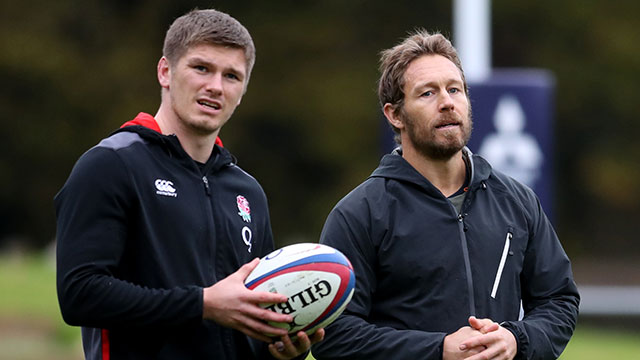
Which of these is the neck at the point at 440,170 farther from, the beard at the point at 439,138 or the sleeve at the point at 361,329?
the sleeve at the point at 361,329

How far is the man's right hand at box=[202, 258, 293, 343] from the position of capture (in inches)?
150

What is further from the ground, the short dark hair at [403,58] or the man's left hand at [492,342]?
the short dark hair at [403,58]

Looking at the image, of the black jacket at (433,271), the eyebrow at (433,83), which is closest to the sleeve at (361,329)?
the black jacket at (433,271)

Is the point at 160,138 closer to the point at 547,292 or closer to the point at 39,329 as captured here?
the point at 547,292

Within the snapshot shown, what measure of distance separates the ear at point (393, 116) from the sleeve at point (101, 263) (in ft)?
3.69

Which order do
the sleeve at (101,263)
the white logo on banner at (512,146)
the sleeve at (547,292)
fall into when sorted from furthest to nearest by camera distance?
the white logo on banner at (512,146) → the sleeve at (547,292) → the sleeve at (101,263)

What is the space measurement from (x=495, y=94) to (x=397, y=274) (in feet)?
14.7

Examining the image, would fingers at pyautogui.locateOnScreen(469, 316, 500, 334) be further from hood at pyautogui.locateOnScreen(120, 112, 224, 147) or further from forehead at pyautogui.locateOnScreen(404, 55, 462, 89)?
hood at pyautogui.locateOnScreen(120, 112, 224, 147)

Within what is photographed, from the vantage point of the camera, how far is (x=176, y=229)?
406 cm

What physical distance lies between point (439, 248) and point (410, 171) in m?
0.34

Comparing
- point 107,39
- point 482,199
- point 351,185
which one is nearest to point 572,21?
point 351,185

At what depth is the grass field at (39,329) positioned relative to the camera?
10.4m

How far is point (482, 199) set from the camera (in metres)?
4.43

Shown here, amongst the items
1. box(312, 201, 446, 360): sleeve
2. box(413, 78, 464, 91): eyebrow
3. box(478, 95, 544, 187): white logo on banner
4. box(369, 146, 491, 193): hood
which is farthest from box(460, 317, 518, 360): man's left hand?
box(478, 95, 544, 187): white logo on banner
